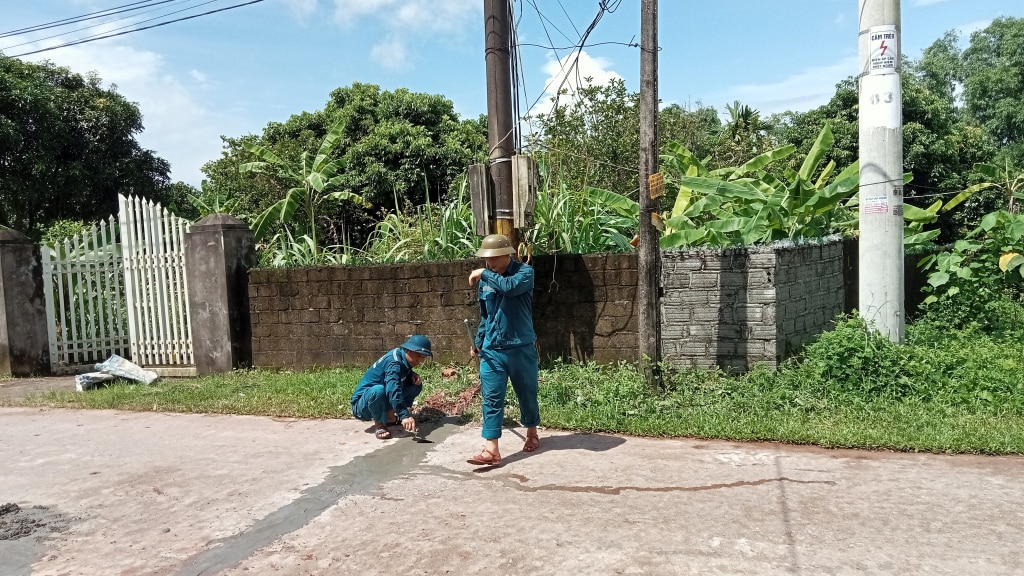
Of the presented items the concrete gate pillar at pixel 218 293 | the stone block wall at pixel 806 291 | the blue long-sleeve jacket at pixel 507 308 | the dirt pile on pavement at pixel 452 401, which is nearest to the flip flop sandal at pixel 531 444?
the blue long-sleeve jacket at pixel 507 308

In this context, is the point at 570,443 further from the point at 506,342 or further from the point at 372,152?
the point at 372,152

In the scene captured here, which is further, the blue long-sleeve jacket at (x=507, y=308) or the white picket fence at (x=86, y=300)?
the white picket fence at (x=86, y=300)

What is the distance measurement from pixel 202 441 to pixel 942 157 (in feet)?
67.2

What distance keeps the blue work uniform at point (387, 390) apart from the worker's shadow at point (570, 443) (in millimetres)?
864

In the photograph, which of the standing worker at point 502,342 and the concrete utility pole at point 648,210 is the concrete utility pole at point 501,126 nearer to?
the concrete utility pole at point 648,210

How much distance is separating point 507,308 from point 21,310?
8215mm

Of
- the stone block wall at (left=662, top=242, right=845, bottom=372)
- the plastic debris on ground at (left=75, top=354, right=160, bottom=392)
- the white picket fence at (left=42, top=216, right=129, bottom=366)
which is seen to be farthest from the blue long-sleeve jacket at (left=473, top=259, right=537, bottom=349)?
the white picket fence at (left=42, top=216, right=129, bottom=366)

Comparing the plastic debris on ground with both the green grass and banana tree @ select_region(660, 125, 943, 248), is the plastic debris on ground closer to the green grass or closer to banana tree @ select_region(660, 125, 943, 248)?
the green grass

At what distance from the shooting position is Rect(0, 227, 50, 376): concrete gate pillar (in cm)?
991

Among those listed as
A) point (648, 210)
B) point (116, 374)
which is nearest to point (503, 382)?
point (648, 210)

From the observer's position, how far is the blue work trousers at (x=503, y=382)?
5.06 meters

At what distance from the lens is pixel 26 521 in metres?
4.25

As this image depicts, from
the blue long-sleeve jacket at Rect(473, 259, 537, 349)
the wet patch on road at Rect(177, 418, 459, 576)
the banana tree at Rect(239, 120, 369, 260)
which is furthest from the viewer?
the banana tree at Rect(239, 120, 369, 260)

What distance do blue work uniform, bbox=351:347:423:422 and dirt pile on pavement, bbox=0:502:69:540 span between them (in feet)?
7.16
